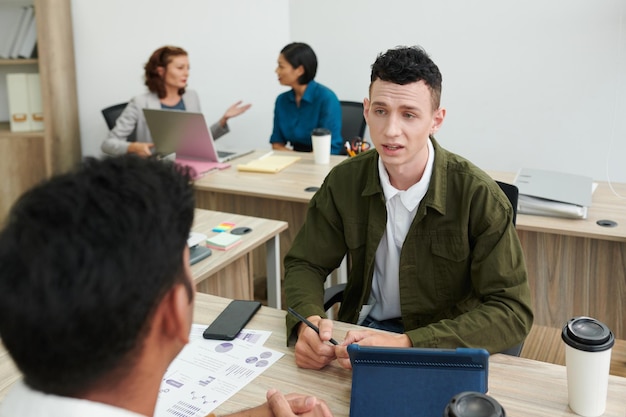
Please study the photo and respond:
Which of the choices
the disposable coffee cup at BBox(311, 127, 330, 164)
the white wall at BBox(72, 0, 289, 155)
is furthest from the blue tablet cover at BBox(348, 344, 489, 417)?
the white wall at BBox(72, 0, 289, 155)

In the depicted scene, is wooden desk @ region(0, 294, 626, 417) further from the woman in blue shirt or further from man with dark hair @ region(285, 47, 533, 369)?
the woman in blue shirt

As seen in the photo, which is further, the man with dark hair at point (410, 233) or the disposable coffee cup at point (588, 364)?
the man with dark hair at point (410, 233)

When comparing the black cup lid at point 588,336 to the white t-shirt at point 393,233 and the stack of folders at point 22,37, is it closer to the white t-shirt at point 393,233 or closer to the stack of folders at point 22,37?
the white t-shirt at point 393,233

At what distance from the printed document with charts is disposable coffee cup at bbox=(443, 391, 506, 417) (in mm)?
513

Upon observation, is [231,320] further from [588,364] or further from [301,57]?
[301,57]

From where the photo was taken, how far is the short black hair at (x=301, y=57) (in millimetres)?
3605

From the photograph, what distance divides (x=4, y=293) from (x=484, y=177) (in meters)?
1.16

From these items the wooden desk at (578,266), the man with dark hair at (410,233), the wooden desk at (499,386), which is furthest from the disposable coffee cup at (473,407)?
the wooden desk at (578,266)

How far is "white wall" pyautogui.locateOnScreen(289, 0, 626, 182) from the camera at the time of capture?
3.61m

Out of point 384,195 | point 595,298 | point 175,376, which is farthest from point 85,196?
point 595,298

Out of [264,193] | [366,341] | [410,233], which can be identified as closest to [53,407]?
A: [366,341]

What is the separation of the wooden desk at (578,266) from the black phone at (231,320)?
118 cm

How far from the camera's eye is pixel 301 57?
362cm

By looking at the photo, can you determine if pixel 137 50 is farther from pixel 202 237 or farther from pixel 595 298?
pixel 595 298
